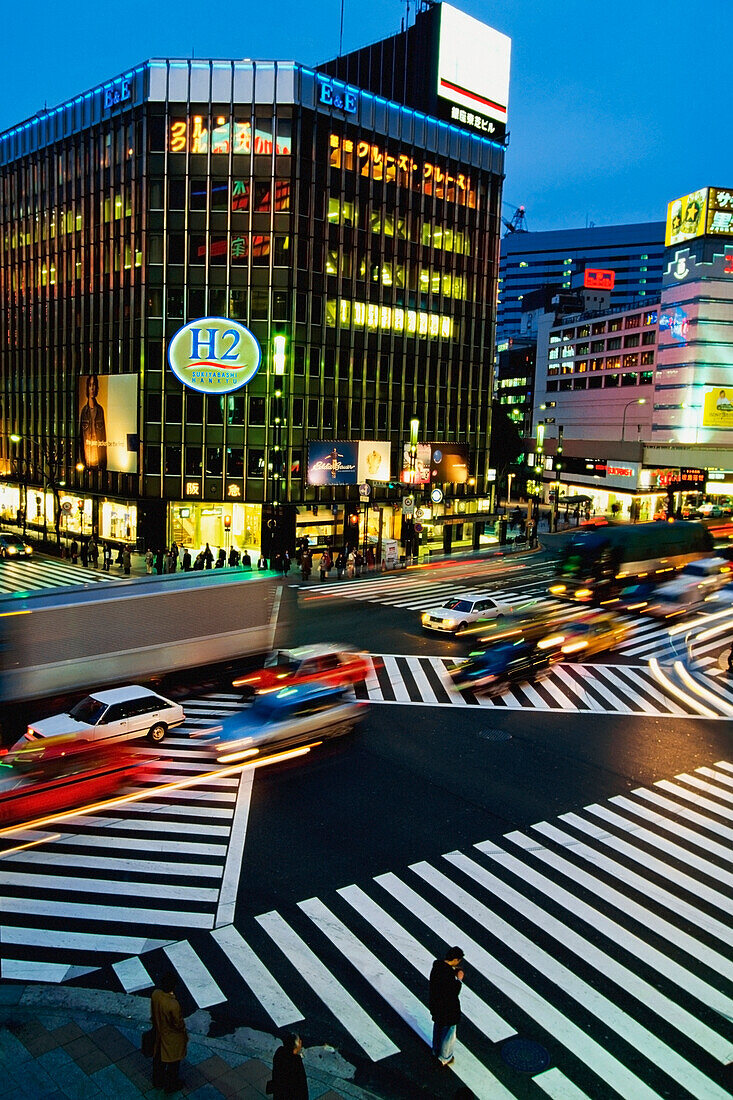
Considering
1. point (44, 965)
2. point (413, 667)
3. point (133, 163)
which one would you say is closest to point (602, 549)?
point (413, 667)

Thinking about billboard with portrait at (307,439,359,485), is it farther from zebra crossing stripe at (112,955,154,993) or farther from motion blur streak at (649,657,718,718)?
zebra crossing stripe at (112,955,154,993)

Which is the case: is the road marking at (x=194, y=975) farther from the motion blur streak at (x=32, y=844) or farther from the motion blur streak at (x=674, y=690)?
the motion blur streak at (x=674, y=690)

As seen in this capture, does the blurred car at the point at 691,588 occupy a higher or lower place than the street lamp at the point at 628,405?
lower

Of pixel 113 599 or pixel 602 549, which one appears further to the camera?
pixel 602 549

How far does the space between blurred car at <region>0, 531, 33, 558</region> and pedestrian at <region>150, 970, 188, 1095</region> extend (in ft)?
147

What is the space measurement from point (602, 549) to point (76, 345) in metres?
41.4

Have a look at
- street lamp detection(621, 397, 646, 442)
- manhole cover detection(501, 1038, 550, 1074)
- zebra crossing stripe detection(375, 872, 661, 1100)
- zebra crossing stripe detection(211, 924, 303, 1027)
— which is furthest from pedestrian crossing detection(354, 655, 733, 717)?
street lamp detection(621, 397, 646, 442)

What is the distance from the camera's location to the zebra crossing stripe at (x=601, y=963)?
975 centimetres

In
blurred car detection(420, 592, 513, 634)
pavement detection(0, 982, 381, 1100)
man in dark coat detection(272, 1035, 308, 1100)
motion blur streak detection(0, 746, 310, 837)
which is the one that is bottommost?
motion blur streak detection(0, 746, 310, 837)

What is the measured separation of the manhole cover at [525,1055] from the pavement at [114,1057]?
5.78 ft

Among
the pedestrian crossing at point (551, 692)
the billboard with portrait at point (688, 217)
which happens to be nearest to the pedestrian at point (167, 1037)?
the pedestrian crossing at point (551, 692)

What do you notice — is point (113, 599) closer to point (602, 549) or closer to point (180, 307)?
point (602, 549)

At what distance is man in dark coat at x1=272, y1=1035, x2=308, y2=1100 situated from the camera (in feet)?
25.2

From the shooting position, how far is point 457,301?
6012cm
